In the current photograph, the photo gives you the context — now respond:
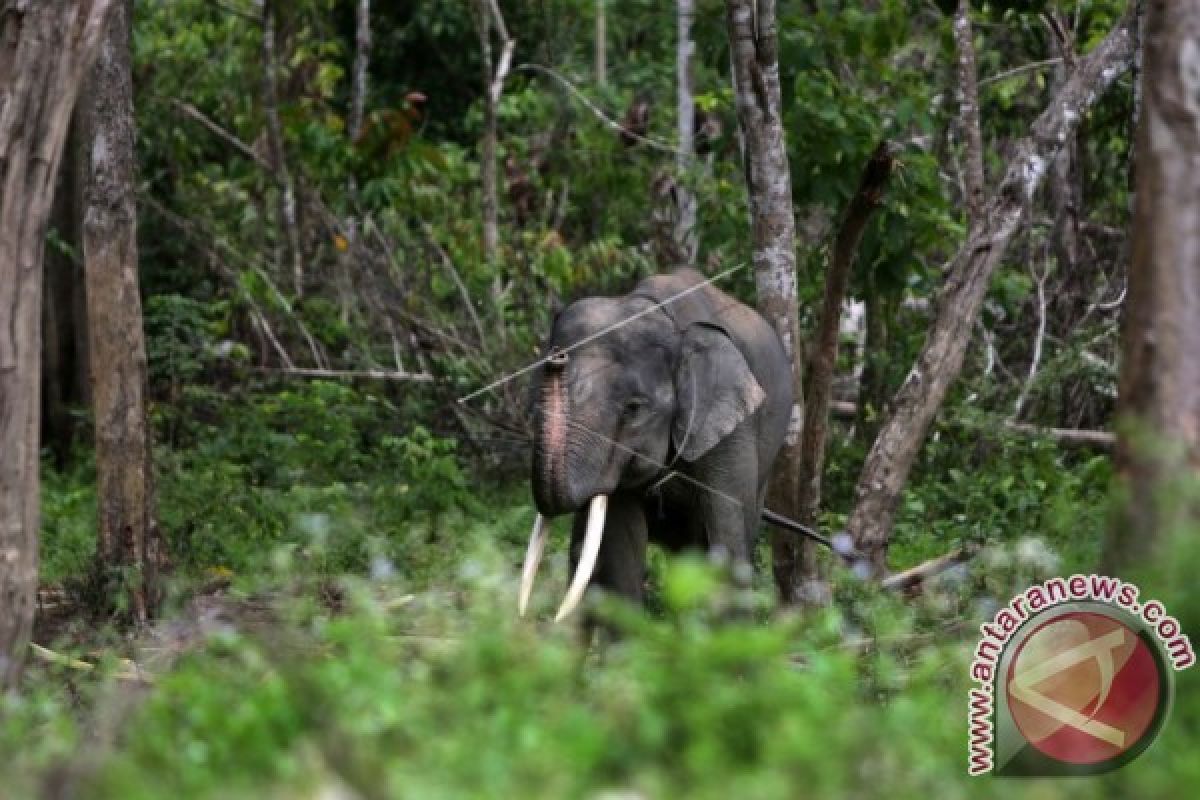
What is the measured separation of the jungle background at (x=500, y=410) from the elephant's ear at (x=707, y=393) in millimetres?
894

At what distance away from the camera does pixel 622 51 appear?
2520 centimetres

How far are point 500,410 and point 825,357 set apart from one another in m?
4.42

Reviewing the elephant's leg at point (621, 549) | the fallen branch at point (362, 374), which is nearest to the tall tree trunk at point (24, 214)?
the elephant's leg at point (621, 549)

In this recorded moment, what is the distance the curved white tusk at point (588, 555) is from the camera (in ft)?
31.5

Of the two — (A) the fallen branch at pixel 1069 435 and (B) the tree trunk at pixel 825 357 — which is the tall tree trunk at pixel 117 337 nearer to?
(B) the tree trunk at pixel 825 357

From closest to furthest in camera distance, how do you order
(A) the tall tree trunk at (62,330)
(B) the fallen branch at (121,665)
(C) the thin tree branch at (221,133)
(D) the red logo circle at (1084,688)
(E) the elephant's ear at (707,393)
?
(D) the red logo circle at (1084,688), (B) the fallen branch at (121,665), (E) the elephant's ear at (707,393), (A) the tall tree trunk at (62,330), (C) the thin tree branch at (221,133)

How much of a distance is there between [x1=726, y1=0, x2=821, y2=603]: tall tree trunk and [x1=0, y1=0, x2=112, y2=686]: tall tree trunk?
4493 millimetres

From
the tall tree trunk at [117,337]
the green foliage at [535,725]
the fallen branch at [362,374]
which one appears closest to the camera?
the green foliage at [535,725]

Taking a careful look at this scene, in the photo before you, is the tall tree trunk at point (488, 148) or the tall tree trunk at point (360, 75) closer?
the tall tree trunk at point (488, 148)

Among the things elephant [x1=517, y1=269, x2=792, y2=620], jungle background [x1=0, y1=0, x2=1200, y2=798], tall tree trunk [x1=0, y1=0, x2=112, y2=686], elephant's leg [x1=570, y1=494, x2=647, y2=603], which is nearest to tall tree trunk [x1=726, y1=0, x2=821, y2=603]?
elephant [x1=517, y1=269, x2=792, y2=620]

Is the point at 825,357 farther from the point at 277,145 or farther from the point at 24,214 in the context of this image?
the point at 277,145

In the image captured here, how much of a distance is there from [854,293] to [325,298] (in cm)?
465

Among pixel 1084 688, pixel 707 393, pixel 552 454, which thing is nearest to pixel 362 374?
pixel 707 393

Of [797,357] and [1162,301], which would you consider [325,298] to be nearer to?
[797,357]
